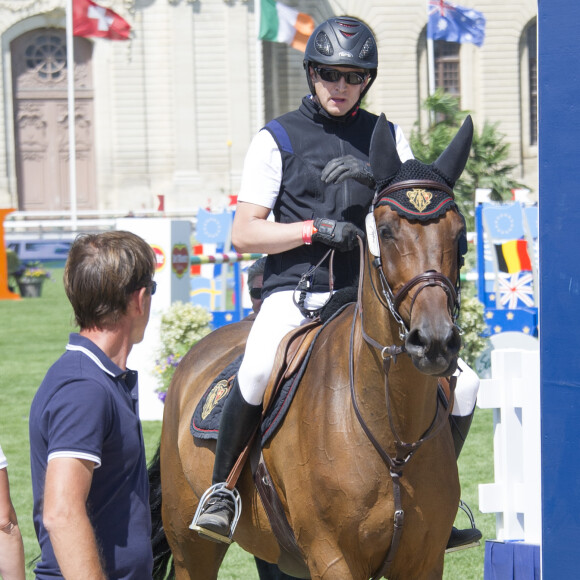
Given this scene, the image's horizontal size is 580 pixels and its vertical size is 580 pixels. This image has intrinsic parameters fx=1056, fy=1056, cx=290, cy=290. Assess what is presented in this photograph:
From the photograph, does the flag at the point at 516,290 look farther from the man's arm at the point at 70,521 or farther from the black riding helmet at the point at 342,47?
the man's arm at the point at 70,521

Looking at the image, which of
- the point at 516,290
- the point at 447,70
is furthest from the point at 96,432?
the point at 447,70

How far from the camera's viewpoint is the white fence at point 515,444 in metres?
4.95

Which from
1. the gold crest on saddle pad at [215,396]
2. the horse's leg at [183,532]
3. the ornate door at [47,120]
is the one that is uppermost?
the ornate door at [47,120]

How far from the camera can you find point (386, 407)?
11.6ft

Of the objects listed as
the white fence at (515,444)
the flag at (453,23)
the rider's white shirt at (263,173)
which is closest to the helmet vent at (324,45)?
the rider's white shirt at (263,173)

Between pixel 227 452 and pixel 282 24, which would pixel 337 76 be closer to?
pixel 227 452

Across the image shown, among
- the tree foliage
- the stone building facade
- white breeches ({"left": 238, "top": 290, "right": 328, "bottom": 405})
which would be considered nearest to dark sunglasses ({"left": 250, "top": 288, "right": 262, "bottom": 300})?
white breeches ({"left": 238, "top": 290, "right": 328, "bottom": 405})

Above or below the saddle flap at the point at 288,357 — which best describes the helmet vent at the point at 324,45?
above

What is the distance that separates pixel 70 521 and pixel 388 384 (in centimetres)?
138

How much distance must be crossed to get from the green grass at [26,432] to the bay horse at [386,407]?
0.97m

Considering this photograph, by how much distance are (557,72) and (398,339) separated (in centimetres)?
109

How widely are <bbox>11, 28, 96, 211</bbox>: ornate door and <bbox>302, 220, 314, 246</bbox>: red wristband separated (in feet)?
121

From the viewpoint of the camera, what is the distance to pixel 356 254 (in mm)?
4188

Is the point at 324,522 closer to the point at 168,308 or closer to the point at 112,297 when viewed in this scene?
the point at 112,297
